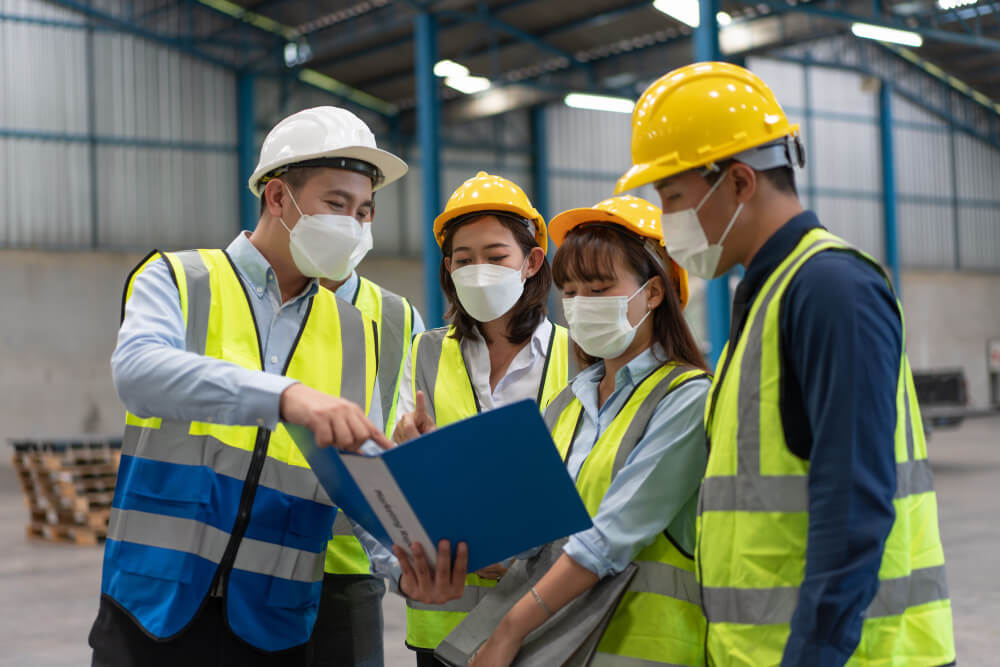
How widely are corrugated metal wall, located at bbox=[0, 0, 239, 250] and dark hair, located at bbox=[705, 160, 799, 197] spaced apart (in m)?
17.4

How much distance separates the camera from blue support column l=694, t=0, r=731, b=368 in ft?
39.2

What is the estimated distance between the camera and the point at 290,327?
2354 millimetres

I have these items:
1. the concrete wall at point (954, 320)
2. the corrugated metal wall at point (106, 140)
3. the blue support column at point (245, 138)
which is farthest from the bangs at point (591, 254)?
the concrete wall at point (954, 320)

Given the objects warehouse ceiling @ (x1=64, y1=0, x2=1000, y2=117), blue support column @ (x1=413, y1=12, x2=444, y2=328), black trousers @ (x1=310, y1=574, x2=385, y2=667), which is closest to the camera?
black trousers @ (x1=310, y1=574, x2=385, y2=667)

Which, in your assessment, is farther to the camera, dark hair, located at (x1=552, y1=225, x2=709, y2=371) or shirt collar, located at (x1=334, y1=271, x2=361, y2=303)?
shirt collar, located at (x1=334, y1=271, x2=361, y2=303)

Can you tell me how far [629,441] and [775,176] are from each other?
0.67 meters

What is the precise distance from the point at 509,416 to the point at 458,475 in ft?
0.52

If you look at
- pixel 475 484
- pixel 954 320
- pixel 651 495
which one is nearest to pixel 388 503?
pixel 475 484

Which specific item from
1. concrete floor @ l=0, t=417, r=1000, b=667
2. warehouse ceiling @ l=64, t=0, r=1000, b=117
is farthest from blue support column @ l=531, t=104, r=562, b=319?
concrete floor @ l=0, t=417, r=1000, b=667

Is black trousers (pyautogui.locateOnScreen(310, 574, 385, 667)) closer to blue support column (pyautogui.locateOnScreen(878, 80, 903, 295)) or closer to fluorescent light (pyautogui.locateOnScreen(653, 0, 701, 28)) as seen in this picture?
fluorescent light (pyautogui.locateOnScreen(653, 0, 701, 28))

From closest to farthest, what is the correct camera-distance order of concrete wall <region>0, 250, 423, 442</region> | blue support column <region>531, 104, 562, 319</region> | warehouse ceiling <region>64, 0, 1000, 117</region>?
→ 1. concrete wall <region>0, 250, 423, 442</region>
2. warehouse ceiling <region>64, 0, 1000, 117</region>
3. blue support column <region>531, 104, 562, 319</region>

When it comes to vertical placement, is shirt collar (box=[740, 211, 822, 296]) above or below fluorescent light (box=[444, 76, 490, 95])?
below

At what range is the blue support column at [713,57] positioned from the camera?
1195cm

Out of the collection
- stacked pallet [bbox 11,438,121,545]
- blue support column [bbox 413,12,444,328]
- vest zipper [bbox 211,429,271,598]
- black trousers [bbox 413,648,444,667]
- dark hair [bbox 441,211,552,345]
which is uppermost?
blue support column [bbox 413,12,444,328]
